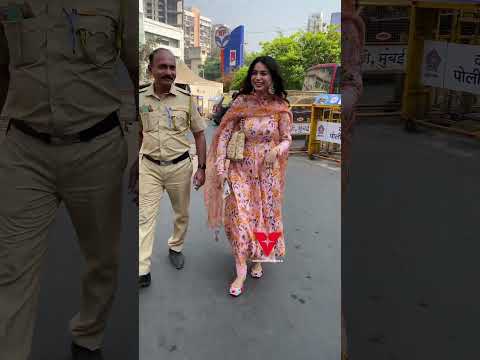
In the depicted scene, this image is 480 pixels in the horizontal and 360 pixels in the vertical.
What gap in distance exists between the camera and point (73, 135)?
4.21 feet

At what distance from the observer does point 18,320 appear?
1222 mm

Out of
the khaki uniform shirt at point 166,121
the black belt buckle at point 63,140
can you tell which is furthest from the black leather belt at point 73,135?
the khaki uniform shirt at point 166,121

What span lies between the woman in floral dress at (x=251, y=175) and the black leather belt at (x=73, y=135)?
84 cm

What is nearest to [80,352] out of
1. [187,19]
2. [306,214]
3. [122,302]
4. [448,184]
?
[122,302]

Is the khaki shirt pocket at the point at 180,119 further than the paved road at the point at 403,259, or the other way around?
the khaki shirt pocket at the point at 180,119

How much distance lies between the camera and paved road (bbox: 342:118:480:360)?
1629 mm

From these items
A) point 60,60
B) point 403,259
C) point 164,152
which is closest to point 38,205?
point 60,60

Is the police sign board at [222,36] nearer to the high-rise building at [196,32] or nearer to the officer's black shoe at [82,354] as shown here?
the high-rise building at [196,32]

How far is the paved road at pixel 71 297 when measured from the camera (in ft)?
5.24

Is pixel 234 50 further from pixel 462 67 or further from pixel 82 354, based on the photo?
pixel 82 354

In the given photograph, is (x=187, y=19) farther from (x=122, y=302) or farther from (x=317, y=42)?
(x=122, y=302)

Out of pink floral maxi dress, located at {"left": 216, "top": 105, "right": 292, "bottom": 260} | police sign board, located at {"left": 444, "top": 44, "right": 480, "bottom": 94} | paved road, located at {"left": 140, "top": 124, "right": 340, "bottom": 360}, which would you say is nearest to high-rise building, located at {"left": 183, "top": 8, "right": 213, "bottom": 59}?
pink floral maxi dress, located at {"left": 216, "top": 105, "right": 292, "bottom": 260}

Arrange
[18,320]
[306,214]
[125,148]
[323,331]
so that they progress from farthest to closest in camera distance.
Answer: [306,214]
[323,331]
[125,148]
[18,320]

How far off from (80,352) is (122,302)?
0.74 feet
